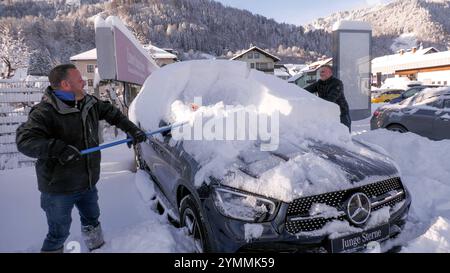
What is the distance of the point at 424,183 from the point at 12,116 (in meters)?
7.46

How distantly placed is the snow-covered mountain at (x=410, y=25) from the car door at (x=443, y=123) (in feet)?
485

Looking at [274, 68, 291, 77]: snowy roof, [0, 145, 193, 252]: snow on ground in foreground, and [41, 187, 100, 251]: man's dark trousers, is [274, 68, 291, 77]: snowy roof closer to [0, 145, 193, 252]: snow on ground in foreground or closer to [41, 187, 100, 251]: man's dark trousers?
[0, 145, 193, 252]: snow on ground in foreground

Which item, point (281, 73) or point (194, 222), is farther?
point (281, 73)

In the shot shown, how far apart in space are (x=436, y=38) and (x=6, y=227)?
176 meters

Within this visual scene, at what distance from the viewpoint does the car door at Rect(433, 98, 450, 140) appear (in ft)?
→ 20.9

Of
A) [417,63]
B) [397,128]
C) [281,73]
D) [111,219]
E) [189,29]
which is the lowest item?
[111,219]

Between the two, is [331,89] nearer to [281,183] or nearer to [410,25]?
[281,183]

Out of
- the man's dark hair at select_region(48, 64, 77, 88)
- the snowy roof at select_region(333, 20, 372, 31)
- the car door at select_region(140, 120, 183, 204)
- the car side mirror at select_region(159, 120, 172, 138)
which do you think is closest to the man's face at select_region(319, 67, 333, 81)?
the car side mirror at select_region(159, 120, 172, 138)

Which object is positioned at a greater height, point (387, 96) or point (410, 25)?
point (410, 25)

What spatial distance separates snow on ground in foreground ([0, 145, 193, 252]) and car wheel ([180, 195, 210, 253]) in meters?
0.17

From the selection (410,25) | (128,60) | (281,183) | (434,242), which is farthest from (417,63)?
(410,25)

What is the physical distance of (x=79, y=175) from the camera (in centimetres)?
253

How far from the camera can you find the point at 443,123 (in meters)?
6.42

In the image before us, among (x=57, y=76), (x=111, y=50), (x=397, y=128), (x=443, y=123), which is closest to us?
(x=57, y=76)
